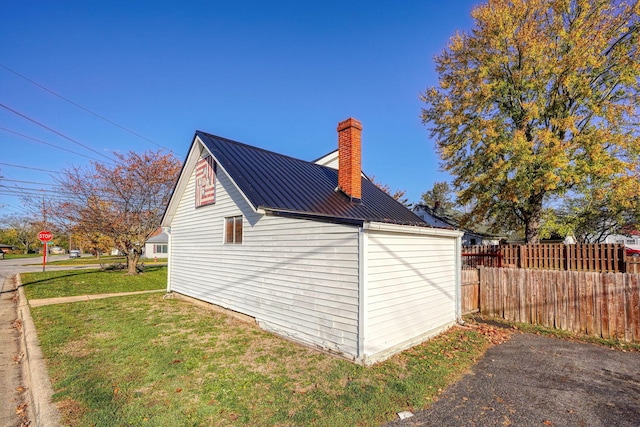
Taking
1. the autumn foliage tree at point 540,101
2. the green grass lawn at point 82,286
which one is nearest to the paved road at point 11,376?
the green grass lawn at point 82,286

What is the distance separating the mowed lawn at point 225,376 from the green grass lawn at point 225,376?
17 millimetres

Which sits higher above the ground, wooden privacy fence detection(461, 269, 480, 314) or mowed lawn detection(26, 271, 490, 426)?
wooden privacy fence detection(461, 269, 480, 314)

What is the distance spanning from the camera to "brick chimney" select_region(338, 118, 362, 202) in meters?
9.46

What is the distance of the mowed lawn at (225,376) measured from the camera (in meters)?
4.06

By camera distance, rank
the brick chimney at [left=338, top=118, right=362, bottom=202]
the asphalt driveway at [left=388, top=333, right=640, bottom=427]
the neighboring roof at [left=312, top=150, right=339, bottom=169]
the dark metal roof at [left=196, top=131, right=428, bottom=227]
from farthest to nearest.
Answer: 1. the neighboring roof at [left=312, top=150, right=339, bottom=169]
2. the brick chimney at [left=338, top=118, right=362, bottom=202]
3. the dark metal roof at [left=196, top=131, right=428, bottom=227]
4. the asphalt driveway at [left=388, top=333, right=640, bottom=427]

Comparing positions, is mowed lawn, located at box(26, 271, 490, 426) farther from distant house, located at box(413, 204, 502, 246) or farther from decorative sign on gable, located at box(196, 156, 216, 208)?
distant house, located at box(413, 204, 502, 246)

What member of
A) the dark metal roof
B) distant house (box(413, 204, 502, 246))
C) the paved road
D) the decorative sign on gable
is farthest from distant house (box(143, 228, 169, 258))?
the dark metal roof

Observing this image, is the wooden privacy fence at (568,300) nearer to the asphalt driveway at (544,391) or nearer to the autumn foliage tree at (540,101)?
the asphalt driveway at (544,391)

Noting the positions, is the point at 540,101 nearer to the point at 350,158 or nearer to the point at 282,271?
the point at 350,158

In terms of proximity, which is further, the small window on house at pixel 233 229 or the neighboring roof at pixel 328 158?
the neighboring roof at pixel 328 158

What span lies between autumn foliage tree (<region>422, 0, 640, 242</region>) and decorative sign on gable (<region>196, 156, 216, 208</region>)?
12.1m

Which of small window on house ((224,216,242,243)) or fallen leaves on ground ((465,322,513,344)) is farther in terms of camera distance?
small window on house ((224,216,242,243))

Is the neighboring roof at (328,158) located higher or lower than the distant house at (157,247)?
higher

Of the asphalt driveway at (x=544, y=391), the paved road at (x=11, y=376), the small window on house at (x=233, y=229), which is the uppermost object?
the small window on house at (x=233, y=229)
